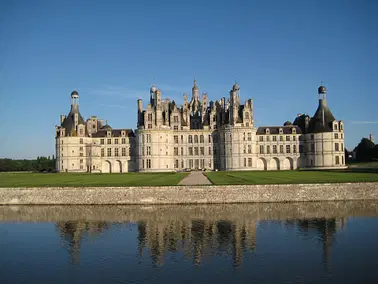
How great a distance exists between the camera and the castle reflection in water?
63.5 feet

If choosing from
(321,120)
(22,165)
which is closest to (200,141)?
(321,120)

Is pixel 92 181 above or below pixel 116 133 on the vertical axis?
below

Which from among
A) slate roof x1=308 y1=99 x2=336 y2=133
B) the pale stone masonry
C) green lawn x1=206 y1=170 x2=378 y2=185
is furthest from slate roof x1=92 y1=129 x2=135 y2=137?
green lawn x1=206 y1=170 x2=378 y2=185

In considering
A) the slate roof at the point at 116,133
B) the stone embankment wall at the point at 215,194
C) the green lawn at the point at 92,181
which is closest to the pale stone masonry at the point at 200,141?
the slate roof at the point at 116,133

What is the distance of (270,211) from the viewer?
2955 centimetres

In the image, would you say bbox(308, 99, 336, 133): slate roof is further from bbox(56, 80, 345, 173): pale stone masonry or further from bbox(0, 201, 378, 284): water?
bbox(0, 201, 378, 284): water

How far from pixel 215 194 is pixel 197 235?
36.3ft

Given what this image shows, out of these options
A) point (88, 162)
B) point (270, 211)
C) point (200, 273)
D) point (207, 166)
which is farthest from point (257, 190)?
point (88, 162)

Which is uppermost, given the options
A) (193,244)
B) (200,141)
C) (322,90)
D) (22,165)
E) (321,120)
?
(322,90)

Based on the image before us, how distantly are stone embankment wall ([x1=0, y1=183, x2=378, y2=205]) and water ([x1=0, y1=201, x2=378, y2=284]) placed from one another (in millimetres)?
1726

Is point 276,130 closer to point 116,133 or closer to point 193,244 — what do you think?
point 116,133

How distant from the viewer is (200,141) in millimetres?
71375

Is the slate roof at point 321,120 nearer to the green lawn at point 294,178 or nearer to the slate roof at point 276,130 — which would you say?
the slate roof at point 276,130

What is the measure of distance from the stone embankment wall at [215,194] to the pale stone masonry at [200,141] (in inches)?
1325
